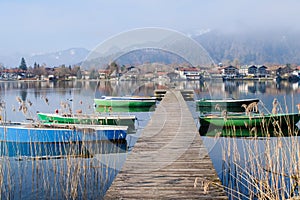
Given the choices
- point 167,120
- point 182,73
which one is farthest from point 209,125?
point 182,73

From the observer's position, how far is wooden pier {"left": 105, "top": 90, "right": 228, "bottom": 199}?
16.0 feet

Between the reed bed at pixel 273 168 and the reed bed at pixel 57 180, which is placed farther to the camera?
the reed bed at pixel 57 180

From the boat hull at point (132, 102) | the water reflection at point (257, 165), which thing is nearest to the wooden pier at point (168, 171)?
the water reflection at point (257, 165)

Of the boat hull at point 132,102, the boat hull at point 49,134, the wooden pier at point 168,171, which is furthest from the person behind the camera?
Result: the boat hull at point 132,102

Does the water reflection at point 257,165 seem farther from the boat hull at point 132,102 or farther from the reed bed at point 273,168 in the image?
the boat hull at point 132,102

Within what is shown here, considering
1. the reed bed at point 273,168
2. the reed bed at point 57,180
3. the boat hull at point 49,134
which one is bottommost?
the reed bed at point 57,180

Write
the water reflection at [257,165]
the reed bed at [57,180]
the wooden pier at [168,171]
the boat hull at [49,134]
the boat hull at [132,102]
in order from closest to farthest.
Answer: the water reflection at [257,165] < the wooden pier at [168,171] < the reed bed at [57,180] < the boat hull at [49,134] < the boat hull at [132,102]

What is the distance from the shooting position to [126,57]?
632 centimetres

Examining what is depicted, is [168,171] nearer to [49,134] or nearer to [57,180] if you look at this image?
[57,180]

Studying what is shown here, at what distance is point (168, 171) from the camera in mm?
5926

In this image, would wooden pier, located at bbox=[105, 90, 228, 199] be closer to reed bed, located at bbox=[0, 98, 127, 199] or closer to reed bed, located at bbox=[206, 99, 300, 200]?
reed bed, located at bbox=[206, 99, 300, 200]

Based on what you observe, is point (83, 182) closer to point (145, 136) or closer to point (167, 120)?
point (145, 136)

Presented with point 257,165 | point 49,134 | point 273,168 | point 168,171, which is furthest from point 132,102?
point 273,168

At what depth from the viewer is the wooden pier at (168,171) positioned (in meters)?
4.89
